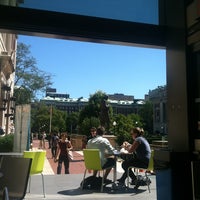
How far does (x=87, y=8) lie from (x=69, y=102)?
134949 mm

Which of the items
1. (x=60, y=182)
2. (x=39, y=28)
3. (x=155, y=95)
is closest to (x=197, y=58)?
(x=39, y=28)

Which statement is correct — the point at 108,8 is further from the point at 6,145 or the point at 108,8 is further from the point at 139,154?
the point at 6,145

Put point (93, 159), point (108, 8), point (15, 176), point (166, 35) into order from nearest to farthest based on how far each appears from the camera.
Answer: point (15, 176), point (108, 8), point (166, 35), point (93, 159)

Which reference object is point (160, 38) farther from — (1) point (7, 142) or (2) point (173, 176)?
(1) point (7, 142)

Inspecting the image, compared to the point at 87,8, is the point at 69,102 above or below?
above

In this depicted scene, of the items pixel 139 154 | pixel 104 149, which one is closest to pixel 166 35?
pixel 139 154

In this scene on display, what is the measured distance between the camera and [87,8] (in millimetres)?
4969

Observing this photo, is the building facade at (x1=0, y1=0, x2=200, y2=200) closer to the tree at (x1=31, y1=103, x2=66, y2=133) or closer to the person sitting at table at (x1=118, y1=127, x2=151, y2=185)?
the person sitting at table at (x1=118, y1=127, x2=151, y2=185)

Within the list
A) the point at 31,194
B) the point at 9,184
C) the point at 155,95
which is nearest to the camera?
the point at 9,184

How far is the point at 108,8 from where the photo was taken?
507cm

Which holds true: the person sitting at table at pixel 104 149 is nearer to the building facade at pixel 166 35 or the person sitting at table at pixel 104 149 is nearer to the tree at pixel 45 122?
the building facade at pixel 166 35

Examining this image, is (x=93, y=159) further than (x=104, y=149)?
No

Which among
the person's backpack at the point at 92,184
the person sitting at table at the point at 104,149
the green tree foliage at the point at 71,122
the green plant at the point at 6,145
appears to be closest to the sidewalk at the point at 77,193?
the person's backpack at the point at 92,184

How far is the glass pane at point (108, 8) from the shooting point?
4.75 m
